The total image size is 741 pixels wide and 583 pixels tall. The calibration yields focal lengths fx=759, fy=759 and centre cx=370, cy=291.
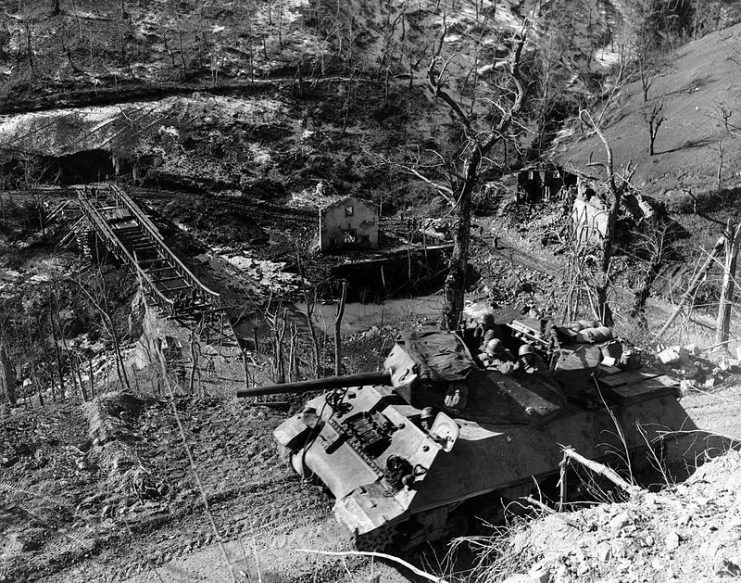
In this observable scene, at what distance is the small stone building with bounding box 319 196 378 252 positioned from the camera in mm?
39156

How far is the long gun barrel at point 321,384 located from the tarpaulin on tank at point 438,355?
1.98 ft

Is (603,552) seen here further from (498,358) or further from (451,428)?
(498,358)

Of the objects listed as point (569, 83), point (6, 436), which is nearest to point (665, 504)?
point (6, 436)

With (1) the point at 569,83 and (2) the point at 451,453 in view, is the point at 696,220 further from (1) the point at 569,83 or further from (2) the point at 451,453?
(2) the point at 451,453

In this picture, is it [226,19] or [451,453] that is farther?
[226,19]

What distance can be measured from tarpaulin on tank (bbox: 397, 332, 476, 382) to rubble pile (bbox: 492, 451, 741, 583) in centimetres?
289

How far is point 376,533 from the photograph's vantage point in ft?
32.5

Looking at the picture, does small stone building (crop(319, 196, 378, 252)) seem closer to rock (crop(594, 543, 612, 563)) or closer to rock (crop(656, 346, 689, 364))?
rock (crop(656, 346, 689, 364))

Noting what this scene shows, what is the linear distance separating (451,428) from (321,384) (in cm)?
199

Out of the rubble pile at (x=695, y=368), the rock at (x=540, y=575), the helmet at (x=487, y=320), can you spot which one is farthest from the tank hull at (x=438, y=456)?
the rubble pile at (x=695, y=368)

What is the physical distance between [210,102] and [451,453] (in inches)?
1811

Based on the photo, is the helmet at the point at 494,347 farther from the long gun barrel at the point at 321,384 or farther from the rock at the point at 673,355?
the rock at the point at 673,355

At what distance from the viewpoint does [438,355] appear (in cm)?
1162

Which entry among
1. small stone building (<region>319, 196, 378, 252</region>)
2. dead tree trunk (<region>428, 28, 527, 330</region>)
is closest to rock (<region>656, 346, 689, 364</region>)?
dead tree trunk (<region>428, 28, 527, 330</region>)
